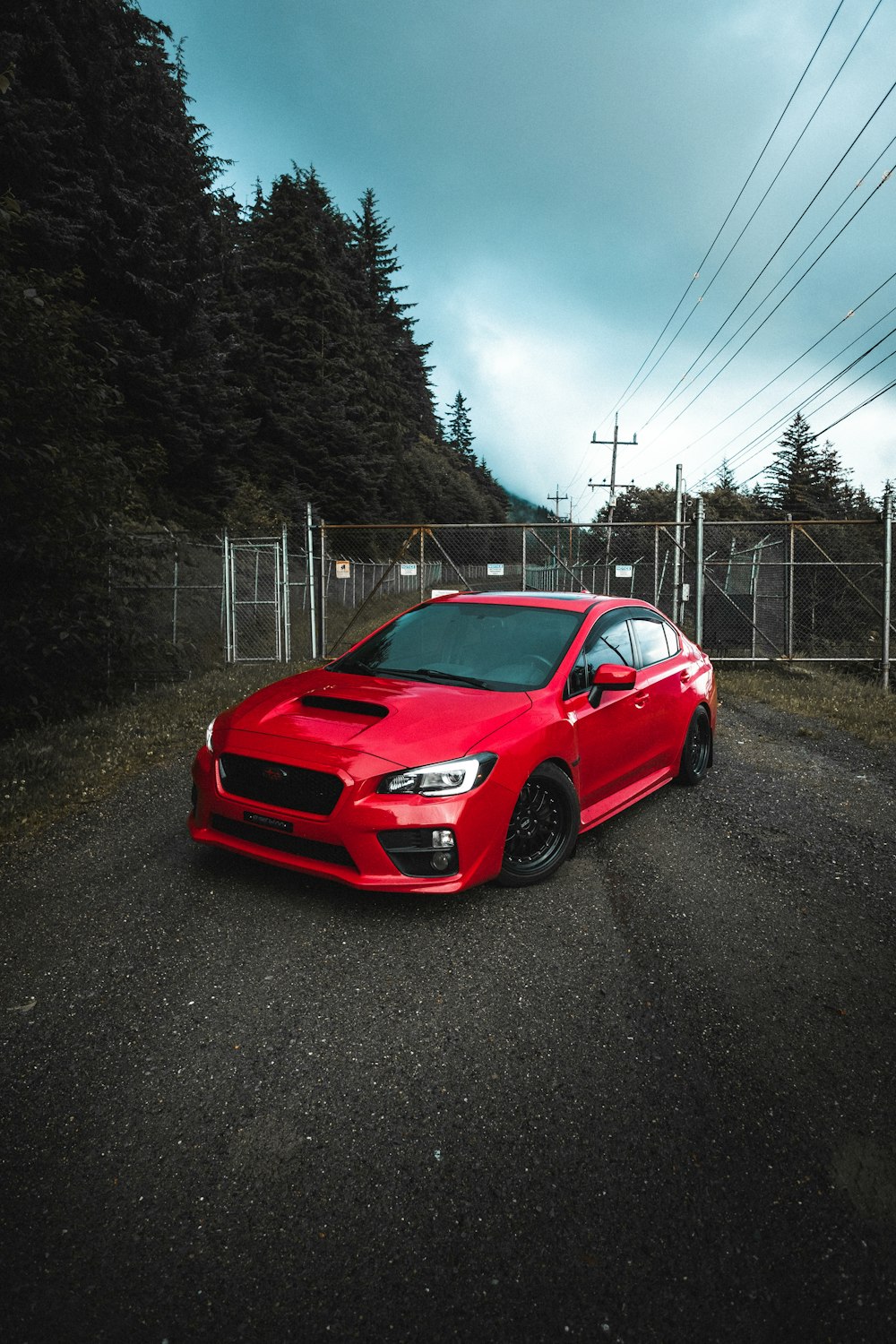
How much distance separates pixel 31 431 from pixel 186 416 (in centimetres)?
1369

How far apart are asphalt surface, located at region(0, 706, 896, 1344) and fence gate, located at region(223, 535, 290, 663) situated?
32.0 ft

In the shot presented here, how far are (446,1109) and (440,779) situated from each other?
4.49ft

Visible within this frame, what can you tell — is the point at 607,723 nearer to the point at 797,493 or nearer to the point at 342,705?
the point at 342,705

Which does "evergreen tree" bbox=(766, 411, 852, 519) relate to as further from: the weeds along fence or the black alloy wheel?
the black alloy wheel

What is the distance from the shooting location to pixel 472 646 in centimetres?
465

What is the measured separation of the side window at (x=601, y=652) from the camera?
4359mm

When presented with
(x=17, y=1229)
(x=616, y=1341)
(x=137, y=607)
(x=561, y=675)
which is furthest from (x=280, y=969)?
(x=137, y=607)

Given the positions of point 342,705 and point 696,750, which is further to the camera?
point 696,750

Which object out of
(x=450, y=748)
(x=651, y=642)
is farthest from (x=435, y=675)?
(x=651, y=642)

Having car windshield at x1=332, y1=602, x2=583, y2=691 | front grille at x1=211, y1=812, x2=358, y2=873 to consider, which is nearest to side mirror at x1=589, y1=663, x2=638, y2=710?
car windshield at x1=332, y1=602, x2=583, y2=691

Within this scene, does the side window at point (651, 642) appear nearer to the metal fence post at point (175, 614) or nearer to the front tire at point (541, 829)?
the front tire at point (541, 829)

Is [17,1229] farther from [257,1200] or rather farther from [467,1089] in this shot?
[467,1089]

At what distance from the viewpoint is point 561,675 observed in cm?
423

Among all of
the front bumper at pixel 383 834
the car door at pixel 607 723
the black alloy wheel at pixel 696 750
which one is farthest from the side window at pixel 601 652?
the front bumper at pixel 383 834
